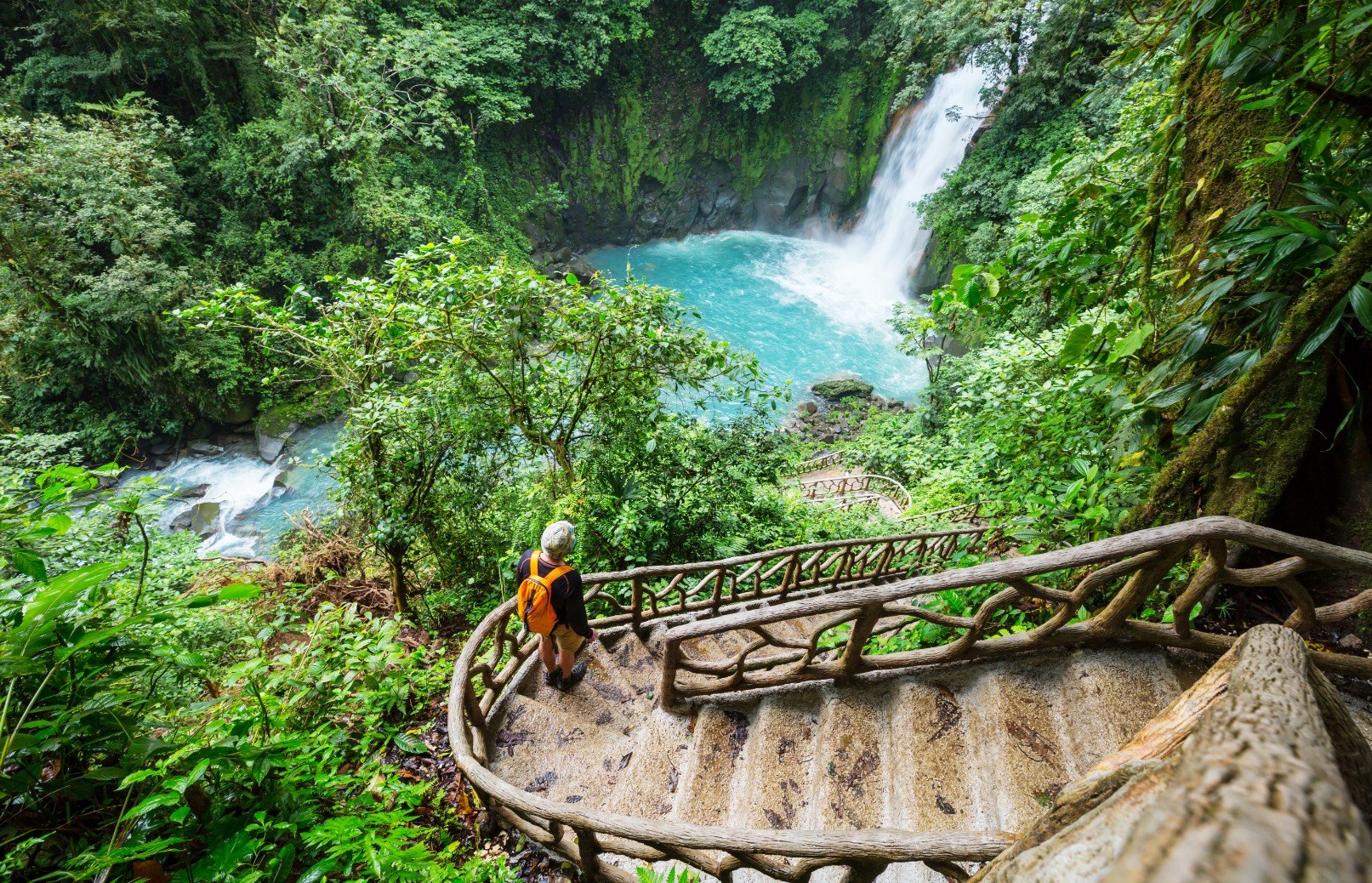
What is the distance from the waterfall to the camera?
18.8 m

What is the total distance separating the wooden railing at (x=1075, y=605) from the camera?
222 cm

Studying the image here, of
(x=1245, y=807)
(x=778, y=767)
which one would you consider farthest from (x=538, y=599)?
(x=1245, y=807)

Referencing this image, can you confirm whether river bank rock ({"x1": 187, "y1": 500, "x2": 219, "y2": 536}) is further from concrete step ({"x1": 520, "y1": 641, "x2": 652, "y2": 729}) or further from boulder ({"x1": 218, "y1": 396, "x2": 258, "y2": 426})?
concrete step ({"x1": 520, "y1": 641, "x2": 652, "y2": 729})

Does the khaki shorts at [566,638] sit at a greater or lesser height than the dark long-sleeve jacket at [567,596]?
lesser

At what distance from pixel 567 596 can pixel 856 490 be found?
9717 millimetres

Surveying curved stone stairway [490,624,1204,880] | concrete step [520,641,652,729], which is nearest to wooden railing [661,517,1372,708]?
curved stone stairway [490,624,1204,880]

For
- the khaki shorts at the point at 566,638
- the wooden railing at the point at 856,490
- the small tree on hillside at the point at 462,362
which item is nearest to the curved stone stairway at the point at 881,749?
the khaki shorts at the point at 566,638

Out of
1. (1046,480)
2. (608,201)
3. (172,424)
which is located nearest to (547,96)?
(608,201)

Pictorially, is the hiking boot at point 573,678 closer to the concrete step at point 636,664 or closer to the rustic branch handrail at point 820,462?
the concrete step at point 636,664

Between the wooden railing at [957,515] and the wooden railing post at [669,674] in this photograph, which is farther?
the wooden railing at [957,515]

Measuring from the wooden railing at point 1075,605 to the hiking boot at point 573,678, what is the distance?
0.92 metres

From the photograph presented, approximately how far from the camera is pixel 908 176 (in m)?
21.1

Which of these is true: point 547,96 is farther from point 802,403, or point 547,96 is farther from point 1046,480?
point 1046,480

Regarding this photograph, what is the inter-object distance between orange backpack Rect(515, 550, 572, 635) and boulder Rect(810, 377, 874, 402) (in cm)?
1480
